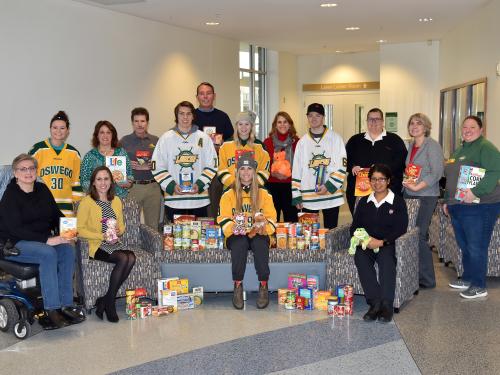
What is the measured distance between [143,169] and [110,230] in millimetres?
1336

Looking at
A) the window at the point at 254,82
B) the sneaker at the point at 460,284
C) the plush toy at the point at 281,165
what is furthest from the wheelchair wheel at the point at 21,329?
the window at the point at 254,82

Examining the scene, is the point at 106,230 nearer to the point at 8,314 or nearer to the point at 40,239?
the point at 40,239

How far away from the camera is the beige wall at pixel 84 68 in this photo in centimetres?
723

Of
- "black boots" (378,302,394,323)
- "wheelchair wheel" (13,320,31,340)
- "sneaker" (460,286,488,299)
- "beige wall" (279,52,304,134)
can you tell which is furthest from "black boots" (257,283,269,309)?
"beige wall" (279,52,304,134)

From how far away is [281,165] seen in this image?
254 inches

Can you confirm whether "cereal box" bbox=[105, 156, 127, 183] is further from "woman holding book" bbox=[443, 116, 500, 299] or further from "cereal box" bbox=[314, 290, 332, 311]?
"woman holding book" bbox=[443, 116, 500, 299]

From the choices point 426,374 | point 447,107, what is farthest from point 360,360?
point 447,107

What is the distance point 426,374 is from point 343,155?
259cm

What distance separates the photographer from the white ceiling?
8.56m

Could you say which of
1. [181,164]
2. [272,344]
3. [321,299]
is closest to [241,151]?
[181,164]

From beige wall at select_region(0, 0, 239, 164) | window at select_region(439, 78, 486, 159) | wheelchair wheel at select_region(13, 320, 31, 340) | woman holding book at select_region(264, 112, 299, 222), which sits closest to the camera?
wheelchair wheel at select_region(13, 320, 31, 340)

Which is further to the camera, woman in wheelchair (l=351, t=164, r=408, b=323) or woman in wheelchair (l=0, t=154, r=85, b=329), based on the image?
woman in wheelchair (l=351, t=164, r=408, b=323)

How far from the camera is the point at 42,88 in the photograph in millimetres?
7648

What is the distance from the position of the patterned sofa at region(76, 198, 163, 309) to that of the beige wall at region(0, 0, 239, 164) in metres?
2.23
